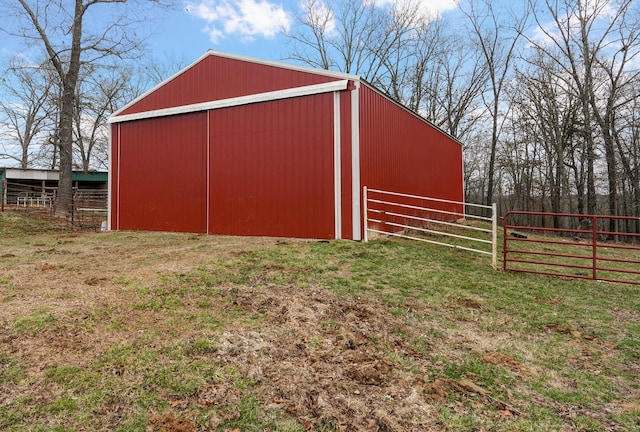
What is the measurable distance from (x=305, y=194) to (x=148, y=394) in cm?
620

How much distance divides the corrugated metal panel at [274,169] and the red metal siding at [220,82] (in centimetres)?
42

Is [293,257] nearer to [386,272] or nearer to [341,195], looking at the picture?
[386,272]

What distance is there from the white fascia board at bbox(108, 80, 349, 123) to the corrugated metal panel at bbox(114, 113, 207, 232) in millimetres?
180

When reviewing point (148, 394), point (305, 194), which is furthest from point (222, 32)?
point (148, 394)

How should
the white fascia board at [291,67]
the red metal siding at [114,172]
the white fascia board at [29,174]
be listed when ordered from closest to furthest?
the white fascia board at [291,67] → the red metal siding at [114,172] → the white fascia board at [29,174]

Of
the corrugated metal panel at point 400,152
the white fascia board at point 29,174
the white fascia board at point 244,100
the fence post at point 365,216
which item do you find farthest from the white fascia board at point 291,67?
the white fascia board at point 29,174

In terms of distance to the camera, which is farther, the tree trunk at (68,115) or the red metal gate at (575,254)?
the tree trunk at (68,115)

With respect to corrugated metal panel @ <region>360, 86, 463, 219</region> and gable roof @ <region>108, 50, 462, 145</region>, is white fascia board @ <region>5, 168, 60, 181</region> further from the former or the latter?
corrugated metal panel @ <region>360, 86, 463, 219</region>

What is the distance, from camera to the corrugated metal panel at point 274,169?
8.09 m

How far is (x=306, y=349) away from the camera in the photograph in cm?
310

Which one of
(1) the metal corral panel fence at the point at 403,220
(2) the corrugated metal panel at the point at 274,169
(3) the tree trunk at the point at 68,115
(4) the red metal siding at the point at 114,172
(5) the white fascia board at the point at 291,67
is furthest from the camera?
(3) the tree trunk at the point at 68,115

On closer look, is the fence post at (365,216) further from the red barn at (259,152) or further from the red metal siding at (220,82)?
the red metal siding at (220,82)

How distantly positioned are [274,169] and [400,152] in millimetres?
3539

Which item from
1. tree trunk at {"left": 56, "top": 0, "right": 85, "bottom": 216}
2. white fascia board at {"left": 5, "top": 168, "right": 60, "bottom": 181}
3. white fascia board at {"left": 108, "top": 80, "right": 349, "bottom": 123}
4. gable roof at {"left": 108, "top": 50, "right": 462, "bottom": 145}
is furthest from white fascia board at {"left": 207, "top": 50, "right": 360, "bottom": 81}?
white fascia board at {"left": 5, "top": 168, "right": 60, "bottom": 181}
